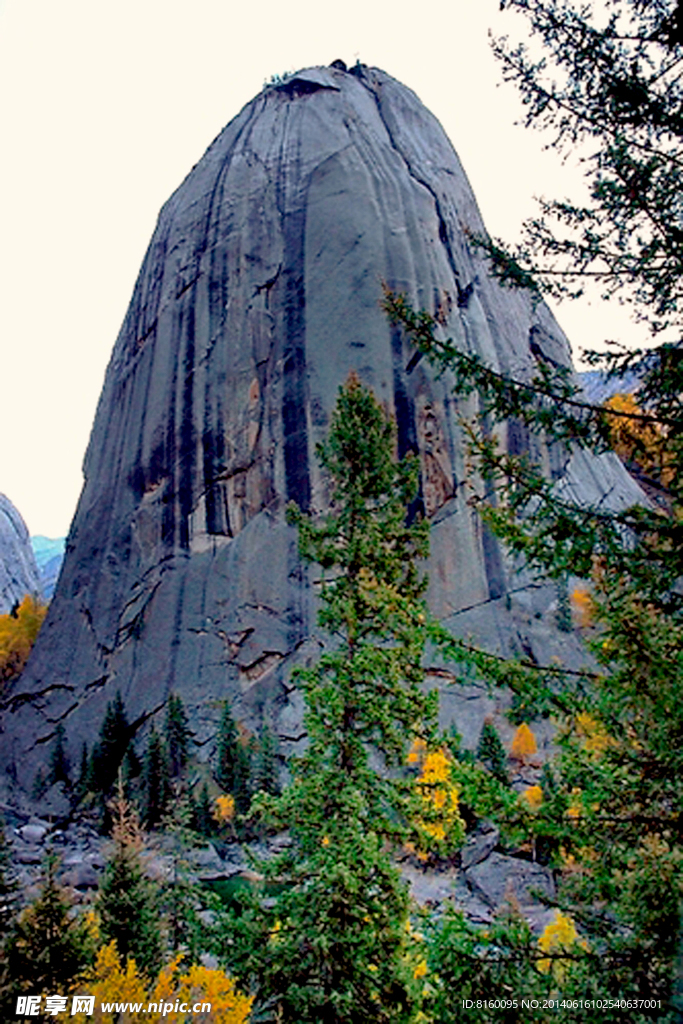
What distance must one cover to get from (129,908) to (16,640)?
42.2 meters

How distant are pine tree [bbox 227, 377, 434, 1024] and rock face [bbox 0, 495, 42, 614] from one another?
6593cm

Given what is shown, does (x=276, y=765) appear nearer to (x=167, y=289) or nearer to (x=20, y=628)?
(x=20, y=628)

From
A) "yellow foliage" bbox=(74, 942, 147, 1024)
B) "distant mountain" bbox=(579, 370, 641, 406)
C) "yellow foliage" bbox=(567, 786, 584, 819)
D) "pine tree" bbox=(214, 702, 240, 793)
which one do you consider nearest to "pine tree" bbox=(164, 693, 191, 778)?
"pine tree" bbox=(214, 702, 240, 793)

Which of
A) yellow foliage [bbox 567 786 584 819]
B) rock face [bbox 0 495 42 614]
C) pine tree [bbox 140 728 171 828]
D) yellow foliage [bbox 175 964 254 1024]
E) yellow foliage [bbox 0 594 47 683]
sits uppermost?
rock face [bbox 0 495 42 614]

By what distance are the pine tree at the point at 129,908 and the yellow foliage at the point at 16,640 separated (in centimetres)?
3884

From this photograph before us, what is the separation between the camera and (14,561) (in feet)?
242

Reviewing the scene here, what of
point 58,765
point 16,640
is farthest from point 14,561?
point 58,765

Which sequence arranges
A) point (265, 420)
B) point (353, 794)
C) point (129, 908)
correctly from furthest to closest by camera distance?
point (265, 420) < point (129, 908) < point (353, 794)

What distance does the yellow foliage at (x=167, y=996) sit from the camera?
20.8 feet

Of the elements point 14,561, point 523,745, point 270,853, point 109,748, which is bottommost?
point 270,853

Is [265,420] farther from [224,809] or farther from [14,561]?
[14,561]

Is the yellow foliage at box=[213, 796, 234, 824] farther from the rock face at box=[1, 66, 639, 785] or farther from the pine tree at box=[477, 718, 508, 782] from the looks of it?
the pine tree at box=[477, 718, 508, 782]

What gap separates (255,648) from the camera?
35656mm

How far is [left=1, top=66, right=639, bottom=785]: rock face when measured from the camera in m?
36.4
